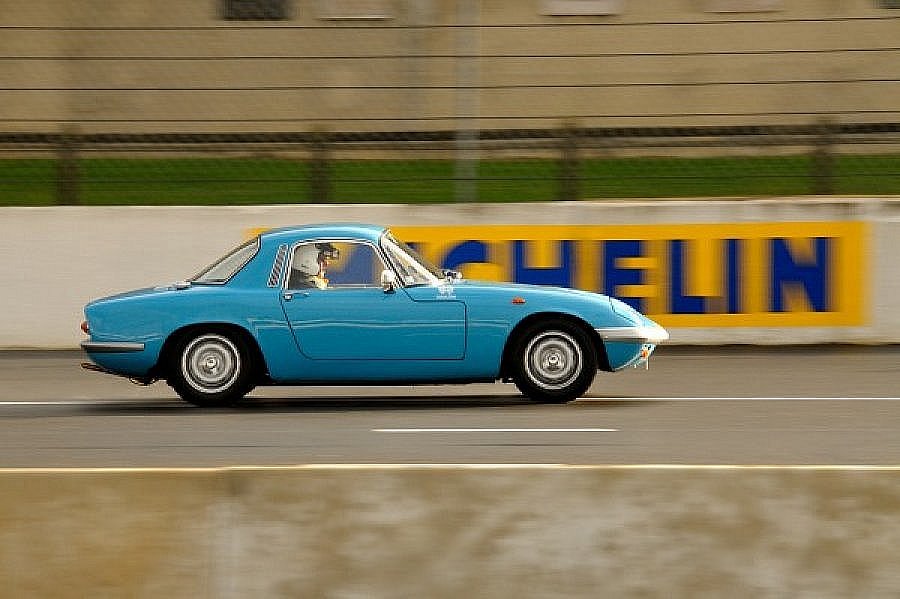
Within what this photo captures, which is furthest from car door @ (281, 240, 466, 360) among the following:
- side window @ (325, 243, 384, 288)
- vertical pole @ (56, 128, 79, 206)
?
vertical pole @ (56, 128, 79, 206)

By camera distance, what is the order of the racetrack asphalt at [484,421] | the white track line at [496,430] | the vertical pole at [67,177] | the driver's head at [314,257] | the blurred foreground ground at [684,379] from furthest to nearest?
the vertical pole at [67,177] < the blurred foreground ground at [684,379] < the driver's head at [314,257] < the white track line at [496,430] < the racetrack asphalt at [484,421]

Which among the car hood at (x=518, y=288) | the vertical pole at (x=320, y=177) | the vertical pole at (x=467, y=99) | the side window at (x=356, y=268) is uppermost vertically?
the vertical pole at (x=467, y=99)

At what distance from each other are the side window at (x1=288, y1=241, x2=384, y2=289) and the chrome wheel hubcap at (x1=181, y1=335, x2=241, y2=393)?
623mm

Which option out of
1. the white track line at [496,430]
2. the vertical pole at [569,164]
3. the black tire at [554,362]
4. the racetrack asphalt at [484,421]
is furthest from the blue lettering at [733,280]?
the white track line at [496,430]

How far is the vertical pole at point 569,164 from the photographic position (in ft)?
50.7

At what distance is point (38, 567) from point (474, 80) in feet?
33.3

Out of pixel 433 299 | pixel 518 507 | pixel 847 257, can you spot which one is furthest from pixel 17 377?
pixel 518 507

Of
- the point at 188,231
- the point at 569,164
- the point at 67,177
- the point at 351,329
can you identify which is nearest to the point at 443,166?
the point at 569,164

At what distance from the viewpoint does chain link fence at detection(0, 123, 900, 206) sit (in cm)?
1538

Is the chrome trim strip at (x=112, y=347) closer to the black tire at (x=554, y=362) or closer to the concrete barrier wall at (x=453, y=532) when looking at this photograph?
the black tire at (x=554, y=362)

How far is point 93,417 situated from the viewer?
1080 cm

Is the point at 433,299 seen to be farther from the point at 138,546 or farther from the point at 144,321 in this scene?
the point at 138,546

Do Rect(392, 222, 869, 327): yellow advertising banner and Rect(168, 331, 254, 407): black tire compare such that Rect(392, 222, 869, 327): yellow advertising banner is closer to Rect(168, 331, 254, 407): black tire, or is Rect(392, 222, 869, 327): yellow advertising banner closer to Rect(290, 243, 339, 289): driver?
Rect(290, 243, 339, 289): driver

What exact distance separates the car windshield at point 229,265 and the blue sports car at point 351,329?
2 cm
